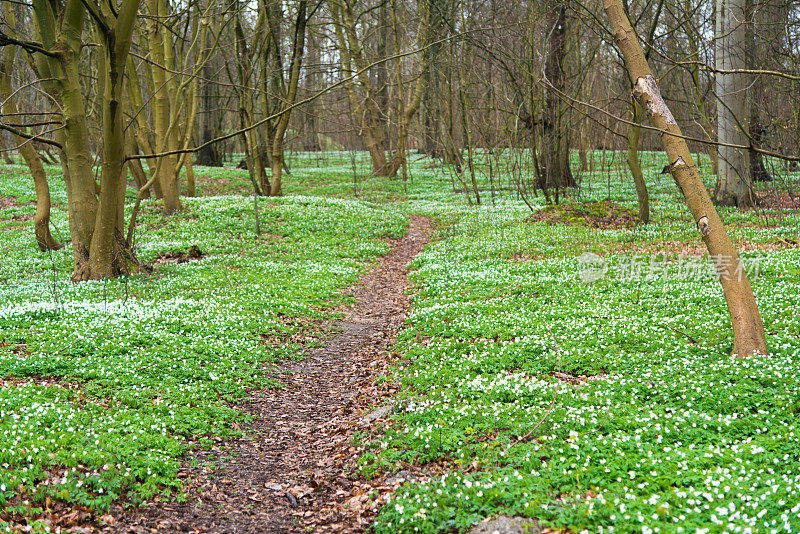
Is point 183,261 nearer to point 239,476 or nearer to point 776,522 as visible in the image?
point 239,476

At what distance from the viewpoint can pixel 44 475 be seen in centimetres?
589

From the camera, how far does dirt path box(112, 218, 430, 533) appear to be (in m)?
5.99

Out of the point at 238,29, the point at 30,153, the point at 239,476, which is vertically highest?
the point at 238,29

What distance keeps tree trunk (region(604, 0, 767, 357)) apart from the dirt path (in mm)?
5303

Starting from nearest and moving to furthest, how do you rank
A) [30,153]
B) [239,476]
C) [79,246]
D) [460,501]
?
[460,501] → [239,476] → [79,246] → [30,153]

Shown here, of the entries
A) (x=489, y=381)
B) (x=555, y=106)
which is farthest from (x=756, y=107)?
(x=489, y=381)

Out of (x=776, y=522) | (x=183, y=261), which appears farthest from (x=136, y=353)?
(x=183, y=261)

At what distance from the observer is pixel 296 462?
7480 millimetres

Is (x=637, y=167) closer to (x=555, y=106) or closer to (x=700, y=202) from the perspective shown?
(x=555, y=106)

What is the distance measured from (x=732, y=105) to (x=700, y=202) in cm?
1844

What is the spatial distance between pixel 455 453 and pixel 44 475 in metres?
4.38

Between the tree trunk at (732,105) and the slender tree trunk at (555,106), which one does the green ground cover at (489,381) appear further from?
the slender tree trunk at (555,106)

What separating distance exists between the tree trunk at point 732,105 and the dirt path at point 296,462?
18.0m

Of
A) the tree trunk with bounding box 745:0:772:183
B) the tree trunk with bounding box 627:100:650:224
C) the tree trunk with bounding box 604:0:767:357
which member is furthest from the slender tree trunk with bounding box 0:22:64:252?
the tree trunk with bounding box 745:0:772:183
